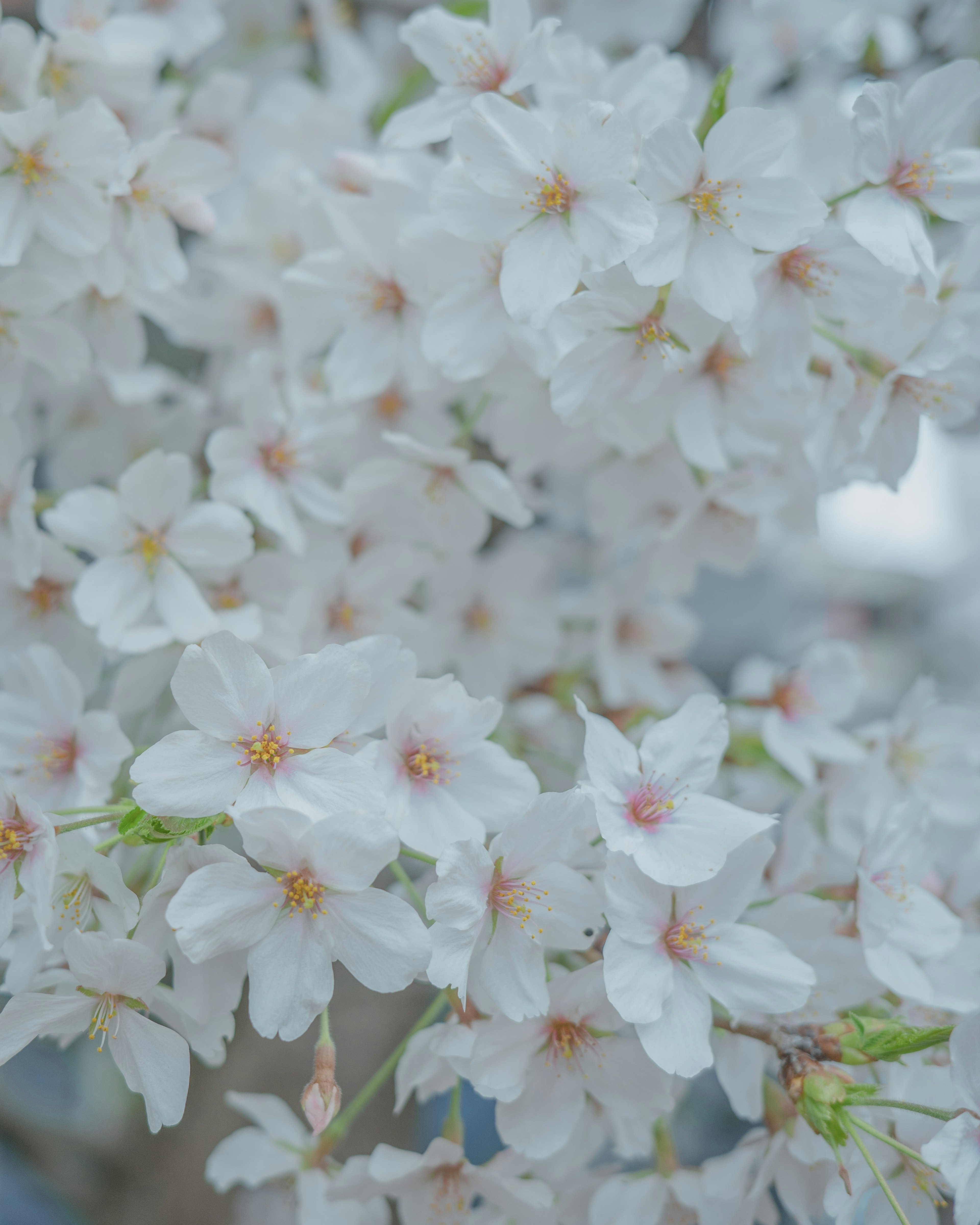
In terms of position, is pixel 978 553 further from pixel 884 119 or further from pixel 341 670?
pixel 341 670

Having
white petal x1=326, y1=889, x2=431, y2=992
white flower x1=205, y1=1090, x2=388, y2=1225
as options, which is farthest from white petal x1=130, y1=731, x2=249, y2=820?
white flower x1=205, y1=1090, x2=388, y2=1225

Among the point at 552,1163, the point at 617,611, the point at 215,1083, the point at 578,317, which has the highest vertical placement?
the point at 578,317

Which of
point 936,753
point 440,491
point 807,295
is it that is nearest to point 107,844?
point 440,491

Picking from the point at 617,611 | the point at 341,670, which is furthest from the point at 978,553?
the point at 341,670

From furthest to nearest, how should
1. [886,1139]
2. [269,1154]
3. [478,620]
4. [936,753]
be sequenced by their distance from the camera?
[478,620] → [936,753] → [269,1154] → [886,1139]

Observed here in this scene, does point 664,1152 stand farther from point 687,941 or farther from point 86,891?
point 86,891

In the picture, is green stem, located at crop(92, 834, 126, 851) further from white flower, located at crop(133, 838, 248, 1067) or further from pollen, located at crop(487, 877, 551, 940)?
pollen, located at crop(487, 877, 551, 940)
